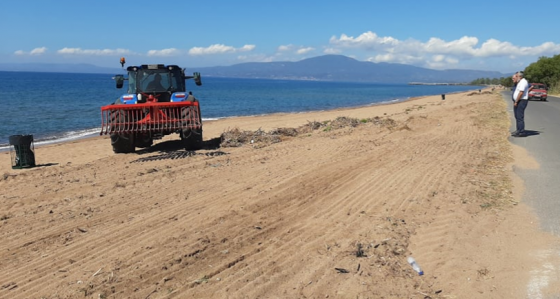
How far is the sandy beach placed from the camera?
13.5 ft

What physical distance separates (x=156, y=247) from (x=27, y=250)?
1.52 m

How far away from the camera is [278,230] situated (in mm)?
5418

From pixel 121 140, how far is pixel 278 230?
837 centimetres

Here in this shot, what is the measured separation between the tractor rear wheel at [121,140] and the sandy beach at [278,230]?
2490 mm

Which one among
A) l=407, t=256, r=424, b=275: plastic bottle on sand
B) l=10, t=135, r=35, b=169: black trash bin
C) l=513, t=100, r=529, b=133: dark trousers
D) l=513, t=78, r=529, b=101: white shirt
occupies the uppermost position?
l=513, t=78, r=529, b=101: white shirt

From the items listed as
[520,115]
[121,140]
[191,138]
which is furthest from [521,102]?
[121,140]

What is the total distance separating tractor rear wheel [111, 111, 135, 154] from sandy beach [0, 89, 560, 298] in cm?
249

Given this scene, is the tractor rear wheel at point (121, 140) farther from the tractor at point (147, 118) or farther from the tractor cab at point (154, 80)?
the tractor cab at point (154, 80)

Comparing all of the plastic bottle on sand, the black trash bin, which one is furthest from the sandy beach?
the black trash bin

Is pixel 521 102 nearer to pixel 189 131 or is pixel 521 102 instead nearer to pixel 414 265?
pixel 189 131

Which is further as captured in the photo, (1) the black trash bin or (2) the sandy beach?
(1) the black trash bin

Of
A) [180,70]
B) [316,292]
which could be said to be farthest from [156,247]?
[180,70]

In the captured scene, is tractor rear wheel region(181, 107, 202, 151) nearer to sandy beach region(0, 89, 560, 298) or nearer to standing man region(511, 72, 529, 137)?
sandy beach region(0, 89, 560, 298)

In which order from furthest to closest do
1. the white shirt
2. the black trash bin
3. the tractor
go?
the white shirt
the tractor
the black trash bin
